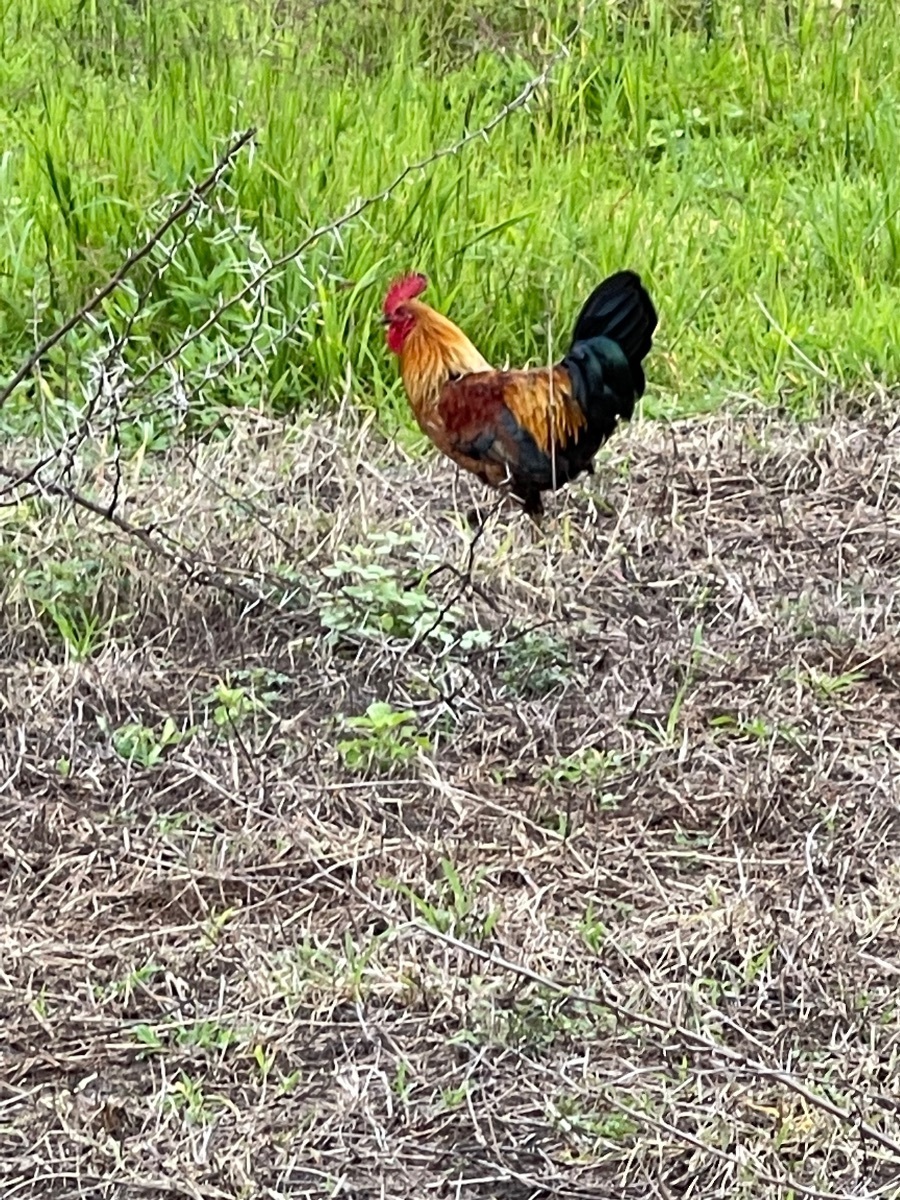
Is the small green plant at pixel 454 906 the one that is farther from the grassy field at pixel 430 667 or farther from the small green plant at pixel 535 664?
the small green plant at pixel 535 664

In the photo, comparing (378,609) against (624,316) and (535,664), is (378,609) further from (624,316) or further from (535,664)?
(624,316)

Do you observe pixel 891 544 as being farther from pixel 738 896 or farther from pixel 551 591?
pixel 738 896

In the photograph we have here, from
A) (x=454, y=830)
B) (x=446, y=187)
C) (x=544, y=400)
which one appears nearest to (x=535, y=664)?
(x=454, y=830)

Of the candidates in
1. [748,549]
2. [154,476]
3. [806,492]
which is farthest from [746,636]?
[154,476]

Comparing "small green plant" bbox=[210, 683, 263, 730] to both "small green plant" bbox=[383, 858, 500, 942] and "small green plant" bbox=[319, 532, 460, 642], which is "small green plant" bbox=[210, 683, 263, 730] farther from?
"small green plant" bbox=[383, 858, 500, 942]

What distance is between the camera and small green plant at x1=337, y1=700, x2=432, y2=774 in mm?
3141

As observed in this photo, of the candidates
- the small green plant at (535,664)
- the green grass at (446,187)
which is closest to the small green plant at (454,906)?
the small green plant at (535,664)

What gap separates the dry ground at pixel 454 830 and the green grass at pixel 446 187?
40 centimetres

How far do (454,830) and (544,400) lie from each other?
1318 mm

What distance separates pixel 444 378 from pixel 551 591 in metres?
0.68

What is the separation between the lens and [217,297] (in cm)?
444

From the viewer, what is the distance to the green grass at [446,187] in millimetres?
4469

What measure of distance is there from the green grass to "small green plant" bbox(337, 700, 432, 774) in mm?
746

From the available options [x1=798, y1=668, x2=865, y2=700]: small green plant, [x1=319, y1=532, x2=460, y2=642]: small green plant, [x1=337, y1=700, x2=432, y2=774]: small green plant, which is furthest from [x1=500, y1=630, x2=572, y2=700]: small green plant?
[x1=798, y1=668, x2=865, y2=700]: small green plant
